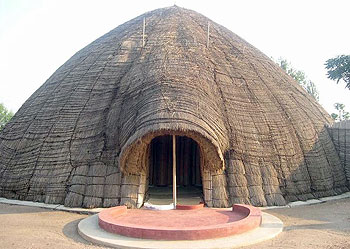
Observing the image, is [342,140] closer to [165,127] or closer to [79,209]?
[165,127]

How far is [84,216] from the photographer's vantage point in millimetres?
Answer: 9211

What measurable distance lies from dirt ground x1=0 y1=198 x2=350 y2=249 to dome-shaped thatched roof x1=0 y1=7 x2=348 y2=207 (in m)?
0.81

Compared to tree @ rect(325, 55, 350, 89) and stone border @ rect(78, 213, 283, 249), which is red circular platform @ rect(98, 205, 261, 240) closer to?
stone border @ rect(78, 213, 283, 249)

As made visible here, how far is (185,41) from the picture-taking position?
13.6 m

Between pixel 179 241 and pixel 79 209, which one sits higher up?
pixel 79 209

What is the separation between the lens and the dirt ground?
6578 millimetres

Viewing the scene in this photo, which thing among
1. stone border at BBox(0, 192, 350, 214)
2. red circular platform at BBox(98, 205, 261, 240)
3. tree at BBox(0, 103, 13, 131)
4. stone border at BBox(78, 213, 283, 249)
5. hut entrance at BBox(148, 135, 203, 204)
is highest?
tree at BBox(0, 103, 13, 131)

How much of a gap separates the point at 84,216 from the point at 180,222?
9.88 feet

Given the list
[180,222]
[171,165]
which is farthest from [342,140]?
[180,222]

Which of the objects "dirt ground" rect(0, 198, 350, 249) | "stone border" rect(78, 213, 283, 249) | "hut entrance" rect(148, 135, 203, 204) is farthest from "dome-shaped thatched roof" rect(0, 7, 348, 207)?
"hut entrance" rect(148, 135, 203, 204)

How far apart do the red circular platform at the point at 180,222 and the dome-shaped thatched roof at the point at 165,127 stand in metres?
0.85

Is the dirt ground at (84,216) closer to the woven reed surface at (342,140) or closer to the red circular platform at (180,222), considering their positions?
the red circular platform at (180,222)

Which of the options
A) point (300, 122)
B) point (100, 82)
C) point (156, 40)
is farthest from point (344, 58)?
point (100, 82)

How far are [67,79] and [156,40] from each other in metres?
4.06
